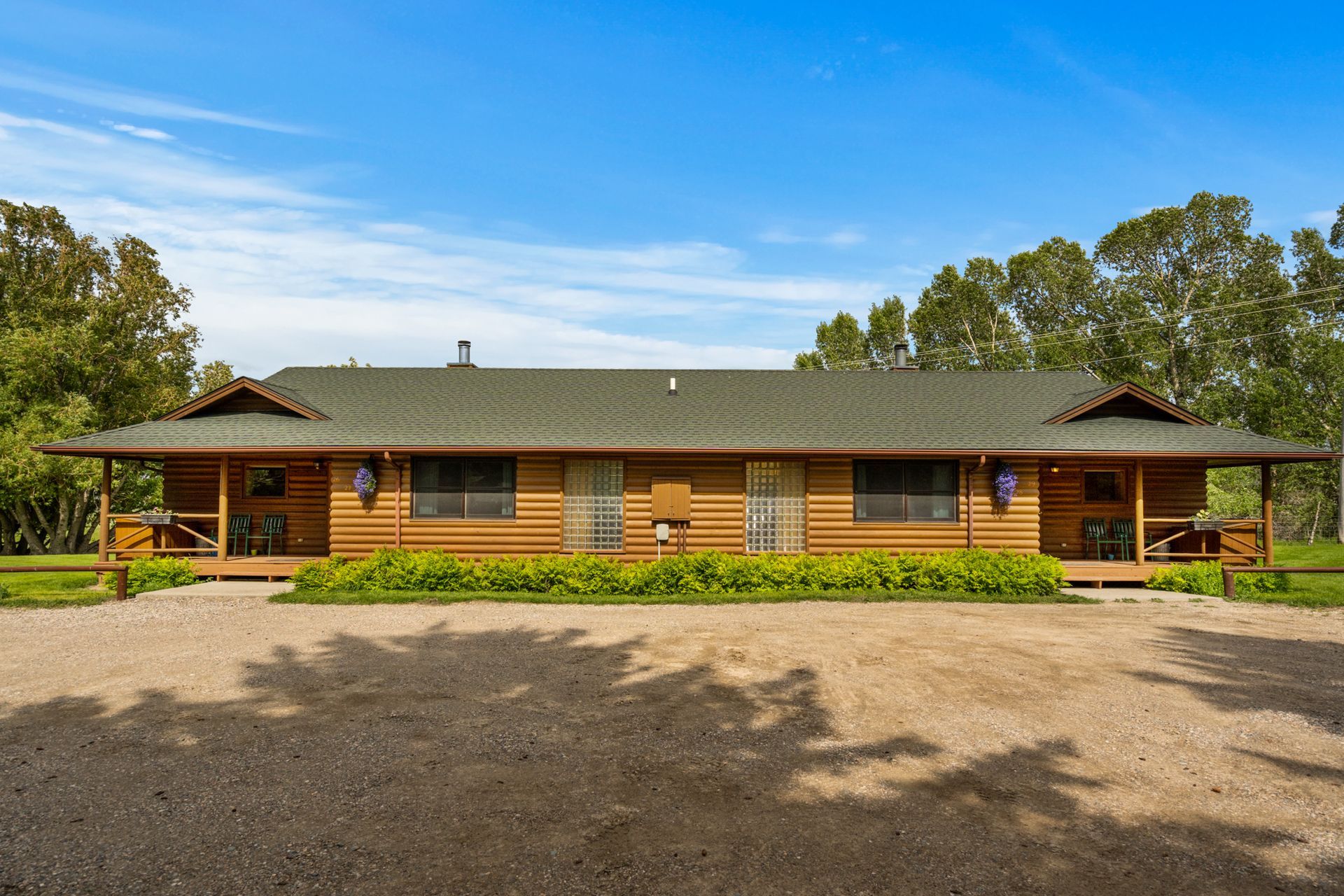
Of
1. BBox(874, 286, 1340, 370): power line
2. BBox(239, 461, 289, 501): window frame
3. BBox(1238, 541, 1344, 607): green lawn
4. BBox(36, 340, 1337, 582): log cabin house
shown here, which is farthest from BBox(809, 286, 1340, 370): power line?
BBox(239, 461, 289, 501): window frame

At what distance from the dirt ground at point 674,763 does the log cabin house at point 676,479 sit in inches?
221

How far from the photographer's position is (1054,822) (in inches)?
175

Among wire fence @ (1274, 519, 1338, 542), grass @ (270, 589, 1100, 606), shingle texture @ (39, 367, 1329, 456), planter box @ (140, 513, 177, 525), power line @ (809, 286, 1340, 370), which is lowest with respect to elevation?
wire fence @ (1274, 519, 1338, 542)

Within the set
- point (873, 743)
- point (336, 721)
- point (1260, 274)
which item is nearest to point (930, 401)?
point (873, 743)

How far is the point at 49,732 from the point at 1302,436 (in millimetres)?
40402

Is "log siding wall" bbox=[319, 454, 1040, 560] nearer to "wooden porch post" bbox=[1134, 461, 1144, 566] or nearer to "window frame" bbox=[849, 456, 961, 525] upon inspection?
"window frame" bbox=[849, 456, 961, 525]

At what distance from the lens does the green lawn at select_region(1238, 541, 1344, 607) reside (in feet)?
42.2

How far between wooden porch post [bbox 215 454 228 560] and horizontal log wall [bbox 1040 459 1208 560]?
17094mm

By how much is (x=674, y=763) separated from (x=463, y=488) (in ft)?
37.1

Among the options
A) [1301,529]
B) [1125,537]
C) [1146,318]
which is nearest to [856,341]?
[1146,318]

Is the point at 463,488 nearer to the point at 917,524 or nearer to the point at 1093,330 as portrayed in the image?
the point at 917,524

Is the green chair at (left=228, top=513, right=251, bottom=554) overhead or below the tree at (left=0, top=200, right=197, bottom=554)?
below

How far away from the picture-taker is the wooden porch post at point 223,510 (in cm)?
1495

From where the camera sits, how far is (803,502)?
1573 cm
